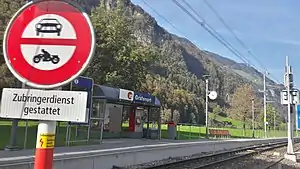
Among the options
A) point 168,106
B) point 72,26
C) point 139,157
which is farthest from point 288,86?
point 168,106

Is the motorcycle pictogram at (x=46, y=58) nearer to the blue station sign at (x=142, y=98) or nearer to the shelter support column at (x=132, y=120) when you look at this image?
the blue station sign at (x=142, y=98)

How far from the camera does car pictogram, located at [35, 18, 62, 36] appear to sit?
8.37 feet

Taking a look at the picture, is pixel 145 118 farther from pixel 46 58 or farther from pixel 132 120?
pixel 46 58

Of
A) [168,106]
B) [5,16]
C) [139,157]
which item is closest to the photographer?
[139,157]

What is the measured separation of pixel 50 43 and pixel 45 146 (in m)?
0.67

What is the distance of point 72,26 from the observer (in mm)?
2535

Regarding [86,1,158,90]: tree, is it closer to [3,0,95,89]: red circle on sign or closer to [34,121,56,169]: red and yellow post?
[3,0,95,89]: red circle on sign

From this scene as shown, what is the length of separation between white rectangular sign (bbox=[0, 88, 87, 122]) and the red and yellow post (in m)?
0.06

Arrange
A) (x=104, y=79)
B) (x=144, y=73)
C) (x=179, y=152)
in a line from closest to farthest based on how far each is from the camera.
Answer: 1. (x=179, y=152)
2. (x=104, y=79)
3. (x=144, y=73)

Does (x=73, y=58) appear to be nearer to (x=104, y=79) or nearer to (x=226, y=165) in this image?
(x=226, y=165)

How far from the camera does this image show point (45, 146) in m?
2.45

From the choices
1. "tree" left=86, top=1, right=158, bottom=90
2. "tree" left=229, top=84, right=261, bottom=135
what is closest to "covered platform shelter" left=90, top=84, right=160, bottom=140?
"tree" left=86, top=1, right=158, bottom=90

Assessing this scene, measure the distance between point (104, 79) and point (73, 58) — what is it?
34.9 metres

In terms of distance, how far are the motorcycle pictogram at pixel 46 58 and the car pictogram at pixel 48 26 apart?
15 centimetres
